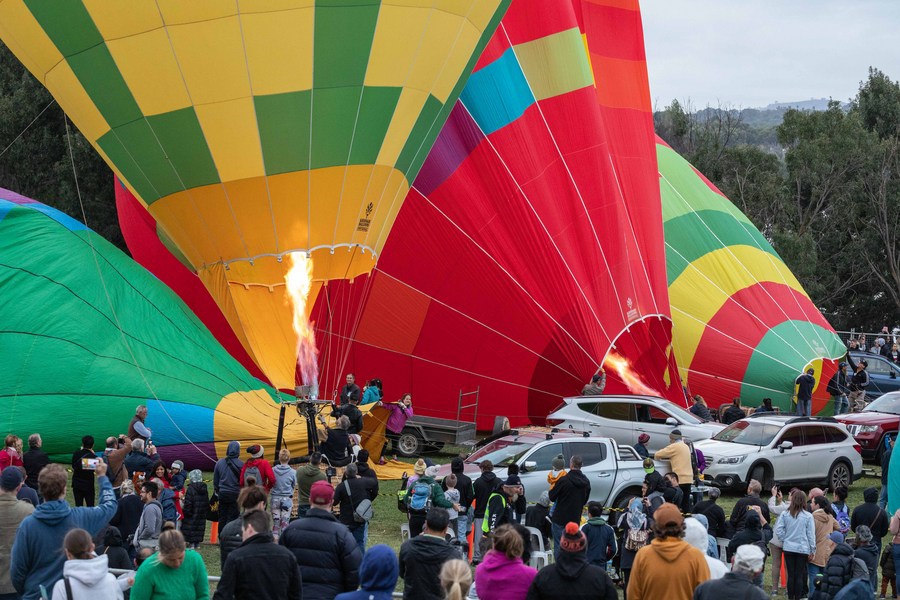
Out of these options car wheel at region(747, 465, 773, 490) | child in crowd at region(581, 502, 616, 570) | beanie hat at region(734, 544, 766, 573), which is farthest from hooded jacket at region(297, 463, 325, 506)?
car wheel at region(747, 465, 773, 490)

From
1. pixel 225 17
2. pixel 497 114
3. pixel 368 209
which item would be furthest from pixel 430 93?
pixel 497 114

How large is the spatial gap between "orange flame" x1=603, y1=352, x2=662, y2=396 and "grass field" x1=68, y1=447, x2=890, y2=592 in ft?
8.36

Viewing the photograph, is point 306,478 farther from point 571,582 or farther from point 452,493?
point 571,582

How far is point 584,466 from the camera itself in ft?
42.1

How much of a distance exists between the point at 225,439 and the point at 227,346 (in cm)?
388

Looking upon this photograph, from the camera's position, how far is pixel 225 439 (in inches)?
557

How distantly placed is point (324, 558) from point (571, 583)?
1.35 metres

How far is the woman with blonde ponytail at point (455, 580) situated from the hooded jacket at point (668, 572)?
94 cm

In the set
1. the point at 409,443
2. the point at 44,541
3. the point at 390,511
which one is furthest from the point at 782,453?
the point at 44,541

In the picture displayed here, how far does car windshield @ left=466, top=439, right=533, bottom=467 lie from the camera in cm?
1292

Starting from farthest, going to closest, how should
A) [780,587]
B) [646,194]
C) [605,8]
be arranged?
[605,8], [646,194], [780,587]

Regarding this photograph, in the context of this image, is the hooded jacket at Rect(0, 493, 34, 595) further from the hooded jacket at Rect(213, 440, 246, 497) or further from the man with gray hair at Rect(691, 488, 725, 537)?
the man with gray hair at Rect(691, 488, 725, 537)

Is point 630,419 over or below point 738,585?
over

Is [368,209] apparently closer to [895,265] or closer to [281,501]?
[281,501]
